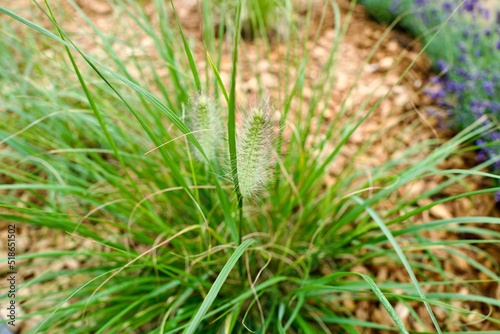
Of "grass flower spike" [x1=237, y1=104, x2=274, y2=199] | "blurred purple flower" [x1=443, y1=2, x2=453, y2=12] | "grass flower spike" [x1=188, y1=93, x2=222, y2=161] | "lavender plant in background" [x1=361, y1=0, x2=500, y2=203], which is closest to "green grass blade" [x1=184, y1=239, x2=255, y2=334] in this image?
"grass flower spike" [x1=237, y1=104, x2=274, y2=199]

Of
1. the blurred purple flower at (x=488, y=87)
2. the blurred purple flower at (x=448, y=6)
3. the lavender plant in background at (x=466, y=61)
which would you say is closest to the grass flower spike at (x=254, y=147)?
the lavender plant in background at (x=466, y=61)

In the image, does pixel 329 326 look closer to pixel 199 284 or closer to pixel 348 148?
pixel 199 284

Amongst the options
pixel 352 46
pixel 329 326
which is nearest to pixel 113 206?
pixel 329 326

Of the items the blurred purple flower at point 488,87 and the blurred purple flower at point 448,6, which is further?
the blurred purple flower at point 448,6

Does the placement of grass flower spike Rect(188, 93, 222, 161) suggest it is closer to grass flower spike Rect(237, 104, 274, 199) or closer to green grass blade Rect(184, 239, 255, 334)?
grass flower spike Rect(237, 104, 274, 199)

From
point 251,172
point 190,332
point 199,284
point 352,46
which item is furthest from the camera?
point 352,46

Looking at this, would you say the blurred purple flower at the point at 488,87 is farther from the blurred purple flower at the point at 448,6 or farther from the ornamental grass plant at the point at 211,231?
the blurred purple flower at the point at 448,6
